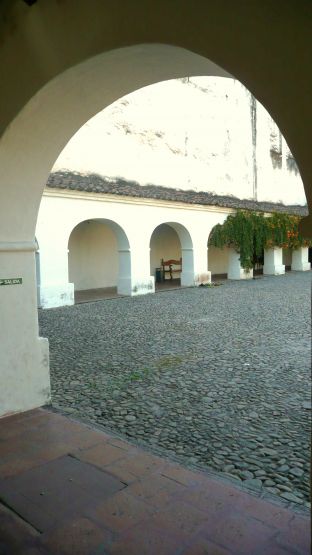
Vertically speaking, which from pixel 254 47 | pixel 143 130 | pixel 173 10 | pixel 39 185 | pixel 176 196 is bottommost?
A: pixel 39 185

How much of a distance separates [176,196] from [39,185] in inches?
499

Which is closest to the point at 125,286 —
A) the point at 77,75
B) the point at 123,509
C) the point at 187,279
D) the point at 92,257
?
the point at 92,257

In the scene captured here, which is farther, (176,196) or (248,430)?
(176,196)

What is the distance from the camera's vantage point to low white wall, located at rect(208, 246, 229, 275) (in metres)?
21.7

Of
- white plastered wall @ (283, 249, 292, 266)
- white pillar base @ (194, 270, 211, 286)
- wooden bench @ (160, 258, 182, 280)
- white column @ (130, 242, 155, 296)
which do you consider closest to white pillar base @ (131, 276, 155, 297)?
white column @ (130, 242, 155, 296)

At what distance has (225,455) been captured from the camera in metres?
3.26

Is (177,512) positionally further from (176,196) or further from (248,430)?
(176,196)

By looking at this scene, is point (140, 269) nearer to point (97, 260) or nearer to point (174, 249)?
point (97, 260)

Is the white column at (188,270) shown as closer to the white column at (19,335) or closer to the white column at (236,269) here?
the white column at (236,269)

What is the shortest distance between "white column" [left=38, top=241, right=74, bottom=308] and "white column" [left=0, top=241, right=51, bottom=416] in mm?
7753

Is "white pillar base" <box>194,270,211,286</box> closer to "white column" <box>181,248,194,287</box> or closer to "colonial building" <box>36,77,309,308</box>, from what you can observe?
"colonial building" <box>36,77,309,308</box>

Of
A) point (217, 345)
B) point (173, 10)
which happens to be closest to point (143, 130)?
point (217, 345)

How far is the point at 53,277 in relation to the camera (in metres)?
12.0

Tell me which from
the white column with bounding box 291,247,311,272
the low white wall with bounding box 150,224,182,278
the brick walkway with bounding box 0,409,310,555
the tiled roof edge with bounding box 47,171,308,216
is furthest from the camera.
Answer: the white column with bounding box 291,247,311,272
